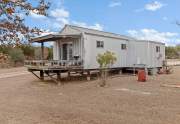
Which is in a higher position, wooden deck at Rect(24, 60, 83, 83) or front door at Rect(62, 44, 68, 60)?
front door at Rect(62, 44, 68, 60)

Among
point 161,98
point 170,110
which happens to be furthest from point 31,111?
point 161,98

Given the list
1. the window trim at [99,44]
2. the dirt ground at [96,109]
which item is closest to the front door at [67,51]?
the window trim at [99,44]

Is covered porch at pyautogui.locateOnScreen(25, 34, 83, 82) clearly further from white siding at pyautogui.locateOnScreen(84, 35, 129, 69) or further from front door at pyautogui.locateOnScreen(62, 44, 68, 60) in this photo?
white siding at pyautogui.locateOnScreen(84, 35, 129, 69)

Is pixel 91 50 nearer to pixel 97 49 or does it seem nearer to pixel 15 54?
pixel 97 49

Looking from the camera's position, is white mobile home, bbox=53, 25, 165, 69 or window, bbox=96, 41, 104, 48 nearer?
white mobile home, bbox=53, 25, 165, 69

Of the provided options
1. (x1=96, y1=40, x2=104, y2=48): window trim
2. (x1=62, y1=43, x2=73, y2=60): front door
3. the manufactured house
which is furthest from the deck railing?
(x1=96, y1=40, x2=104, y2=48): window trim

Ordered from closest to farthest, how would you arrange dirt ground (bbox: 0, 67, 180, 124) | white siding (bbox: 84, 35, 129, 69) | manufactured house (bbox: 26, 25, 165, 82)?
dirt ground (bbox: 0, 67, 180, 124), manufactured house (bbox: 26, 25, 165, 82), white siding (bbox: 84, 35, 129, 69)

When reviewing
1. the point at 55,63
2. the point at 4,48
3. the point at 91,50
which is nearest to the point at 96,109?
the point at 4,48

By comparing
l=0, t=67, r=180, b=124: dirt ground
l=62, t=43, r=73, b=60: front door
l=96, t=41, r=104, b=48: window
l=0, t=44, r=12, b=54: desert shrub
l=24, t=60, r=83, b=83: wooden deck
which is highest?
l=96, t=41, r=104, b=48: window

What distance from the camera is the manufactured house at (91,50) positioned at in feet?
63.9

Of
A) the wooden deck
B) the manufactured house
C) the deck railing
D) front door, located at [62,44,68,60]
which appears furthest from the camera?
front door, located at [62,44,68,60]

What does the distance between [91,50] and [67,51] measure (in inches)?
82.8

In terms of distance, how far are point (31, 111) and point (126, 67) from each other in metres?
16.6

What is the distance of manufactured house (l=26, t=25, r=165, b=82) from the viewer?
19491mm
